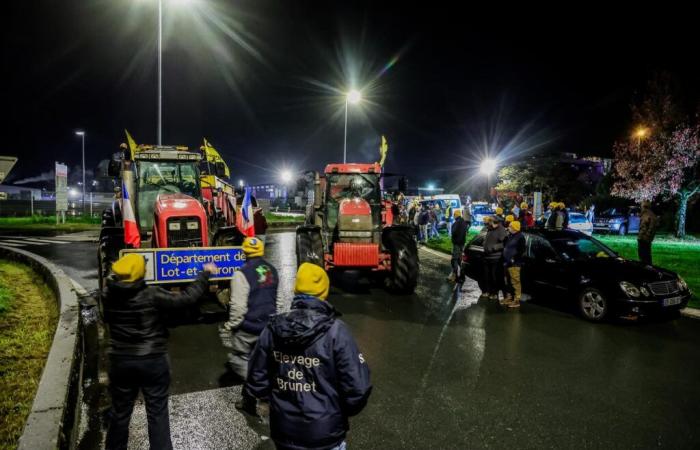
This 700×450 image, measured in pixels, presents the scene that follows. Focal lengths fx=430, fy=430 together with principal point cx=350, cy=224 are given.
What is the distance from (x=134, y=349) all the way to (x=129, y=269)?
614mm

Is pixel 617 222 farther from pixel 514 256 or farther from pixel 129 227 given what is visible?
pixel 129 227

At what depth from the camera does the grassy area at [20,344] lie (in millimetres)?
3628

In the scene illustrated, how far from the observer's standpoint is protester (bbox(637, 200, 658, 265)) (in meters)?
10.3

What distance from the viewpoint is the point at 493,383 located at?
4.84 metres

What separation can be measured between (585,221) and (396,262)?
17747 millimetres

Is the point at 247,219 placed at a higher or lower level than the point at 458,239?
higher

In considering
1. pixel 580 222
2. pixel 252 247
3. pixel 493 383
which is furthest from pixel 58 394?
pixel 580 222

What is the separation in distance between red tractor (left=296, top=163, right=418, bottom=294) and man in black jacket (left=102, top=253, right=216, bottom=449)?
583 centimetres

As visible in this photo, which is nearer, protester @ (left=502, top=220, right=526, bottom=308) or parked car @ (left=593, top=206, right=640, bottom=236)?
protester @ (left=502, top=220, right=526, bottom=308)

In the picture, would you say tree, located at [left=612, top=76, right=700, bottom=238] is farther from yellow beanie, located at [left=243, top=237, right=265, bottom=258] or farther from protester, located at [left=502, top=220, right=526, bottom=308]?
yellow beanie, located at [left=243, top=237, right=265, bottom=258]

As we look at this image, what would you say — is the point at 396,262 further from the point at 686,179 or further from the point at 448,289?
Answer: the point at 686,179

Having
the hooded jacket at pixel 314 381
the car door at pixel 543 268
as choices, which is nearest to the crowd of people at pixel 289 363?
the hooded jacket at pixel 314 381

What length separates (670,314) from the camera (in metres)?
7.09

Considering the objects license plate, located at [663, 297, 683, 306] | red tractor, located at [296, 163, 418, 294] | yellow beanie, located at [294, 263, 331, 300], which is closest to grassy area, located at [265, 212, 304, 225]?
red tractor, located at [296, 163, 418, 294]
